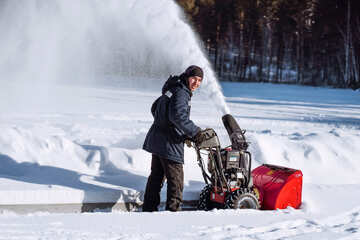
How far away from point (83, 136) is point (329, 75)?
37.3 meters

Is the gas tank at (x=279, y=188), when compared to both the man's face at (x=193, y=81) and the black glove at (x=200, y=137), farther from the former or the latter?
the man's face at (x=193, y=81)

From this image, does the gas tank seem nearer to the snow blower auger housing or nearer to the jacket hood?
the snow blower auger housing

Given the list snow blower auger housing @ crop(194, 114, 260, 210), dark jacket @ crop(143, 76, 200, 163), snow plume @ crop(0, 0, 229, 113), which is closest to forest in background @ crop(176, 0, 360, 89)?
snow plume @ crop(0, 0, 229, 113)

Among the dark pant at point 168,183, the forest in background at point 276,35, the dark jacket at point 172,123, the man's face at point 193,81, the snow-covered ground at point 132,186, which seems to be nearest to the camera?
the snow-covered ground at point 132,186

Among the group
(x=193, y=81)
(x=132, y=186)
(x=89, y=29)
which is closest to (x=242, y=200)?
(x=193, y=81)

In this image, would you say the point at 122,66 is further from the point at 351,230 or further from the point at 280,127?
the point at 351,230

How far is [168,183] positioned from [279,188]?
116 cm

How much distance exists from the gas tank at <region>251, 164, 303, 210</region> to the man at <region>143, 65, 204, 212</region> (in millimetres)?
942

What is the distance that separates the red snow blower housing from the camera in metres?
→ 4.14

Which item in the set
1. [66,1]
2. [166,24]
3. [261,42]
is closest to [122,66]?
[261,42]

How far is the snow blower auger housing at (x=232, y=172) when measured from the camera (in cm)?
414

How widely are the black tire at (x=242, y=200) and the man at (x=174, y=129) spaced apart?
0.49m

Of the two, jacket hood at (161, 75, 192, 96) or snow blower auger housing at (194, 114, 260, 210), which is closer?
jacket hood at (161, 75, 192, 96)

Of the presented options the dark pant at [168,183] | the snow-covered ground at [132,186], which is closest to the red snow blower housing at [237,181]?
the snow-covered ground at [132,186]
